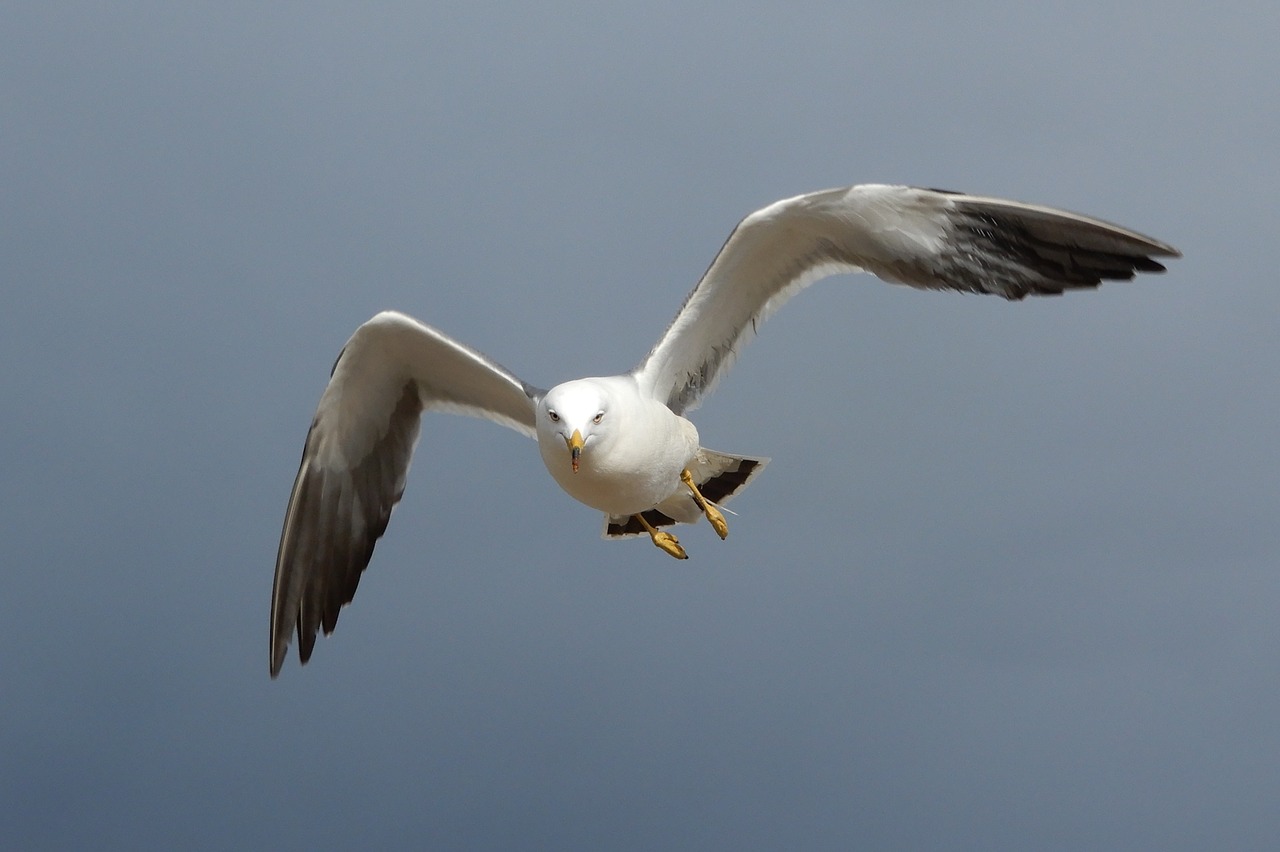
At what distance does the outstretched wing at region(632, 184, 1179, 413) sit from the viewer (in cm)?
894

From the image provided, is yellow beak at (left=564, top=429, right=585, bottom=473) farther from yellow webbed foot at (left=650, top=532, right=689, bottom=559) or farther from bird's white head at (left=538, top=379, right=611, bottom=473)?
yellow webbed foot at (left=650, top=532, right=689, bottom=559)

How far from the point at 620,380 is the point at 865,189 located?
Result: 6.19 feet

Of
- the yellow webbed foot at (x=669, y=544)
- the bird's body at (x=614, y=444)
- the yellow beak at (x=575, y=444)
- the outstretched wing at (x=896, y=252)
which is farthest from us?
the yellow webbed foot at (x=669, y=544)

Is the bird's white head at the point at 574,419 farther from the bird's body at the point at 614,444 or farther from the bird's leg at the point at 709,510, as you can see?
the bird's leg at the point at 709,510

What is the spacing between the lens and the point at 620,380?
951 cm

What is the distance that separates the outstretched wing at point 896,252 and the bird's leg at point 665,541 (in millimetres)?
1034

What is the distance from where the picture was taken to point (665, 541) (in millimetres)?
10547

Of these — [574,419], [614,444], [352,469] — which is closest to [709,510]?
[614,444]

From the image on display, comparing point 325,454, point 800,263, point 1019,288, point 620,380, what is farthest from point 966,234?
point 325,454

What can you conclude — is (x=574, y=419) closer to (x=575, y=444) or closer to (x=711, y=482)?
(x=575, y=444)

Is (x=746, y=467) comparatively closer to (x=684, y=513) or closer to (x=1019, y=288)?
(x=684, y=513)

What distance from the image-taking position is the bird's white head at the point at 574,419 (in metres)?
8.70

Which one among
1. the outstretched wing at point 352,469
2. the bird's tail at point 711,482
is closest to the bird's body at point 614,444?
the bird's tail at point 711,482

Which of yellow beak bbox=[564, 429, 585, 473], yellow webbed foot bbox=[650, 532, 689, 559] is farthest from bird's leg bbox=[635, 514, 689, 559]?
yellow beak bbox=[564, 429, 585, 473]
